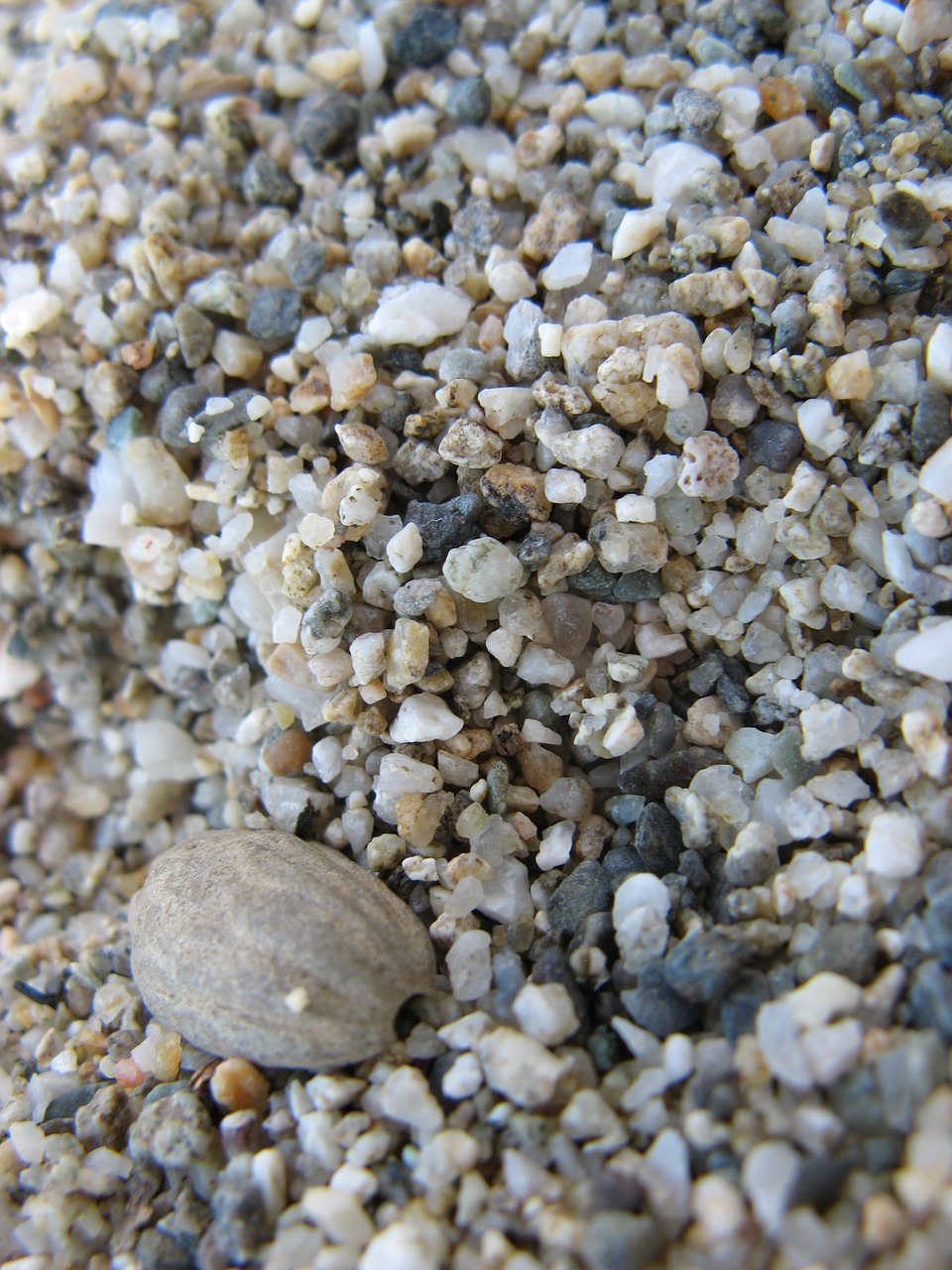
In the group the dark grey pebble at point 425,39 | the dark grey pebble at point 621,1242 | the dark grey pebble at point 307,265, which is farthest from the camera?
the dark grey pebble at point 425,39

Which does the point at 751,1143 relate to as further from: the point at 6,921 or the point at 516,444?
the point at 6,921

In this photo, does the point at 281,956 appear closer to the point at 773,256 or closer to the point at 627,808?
the point at 627,808

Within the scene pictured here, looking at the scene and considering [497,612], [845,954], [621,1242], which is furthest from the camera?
[497,612]

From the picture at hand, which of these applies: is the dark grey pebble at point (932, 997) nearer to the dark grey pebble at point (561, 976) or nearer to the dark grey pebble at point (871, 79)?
the dark grey pebble at point (561, 976)

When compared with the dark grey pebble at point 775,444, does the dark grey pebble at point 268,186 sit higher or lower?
higher

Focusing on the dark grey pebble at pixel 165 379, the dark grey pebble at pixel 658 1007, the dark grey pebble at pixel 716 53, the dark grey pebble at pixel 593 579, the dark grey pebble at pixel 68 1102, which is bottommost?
the dark grey pebble at pixel 658 1007

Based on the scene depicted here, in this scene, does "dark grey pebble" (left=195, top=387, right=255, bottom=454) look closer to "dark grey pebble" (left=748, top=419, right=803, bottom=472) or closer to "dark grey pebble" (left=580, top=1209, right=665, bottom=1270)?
"dark grey pebble" (left=748, top=419, right=803, bottom=472)

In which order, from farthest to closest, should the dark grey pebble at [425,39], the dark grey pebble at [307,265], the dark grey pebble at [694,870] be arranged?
the dark grey pebble at [425,39] → the dark grey pebble at [307,265] → the dark grey pebble at [694,870]

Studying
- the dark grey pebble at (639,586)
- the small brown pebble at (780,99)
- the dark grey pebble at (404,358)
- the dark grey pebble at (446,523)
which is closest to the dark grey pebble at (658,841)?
the dark grey pebble at (639,586)

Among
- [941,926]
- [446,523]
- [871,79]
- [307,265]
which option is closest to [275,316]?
[307,265]
